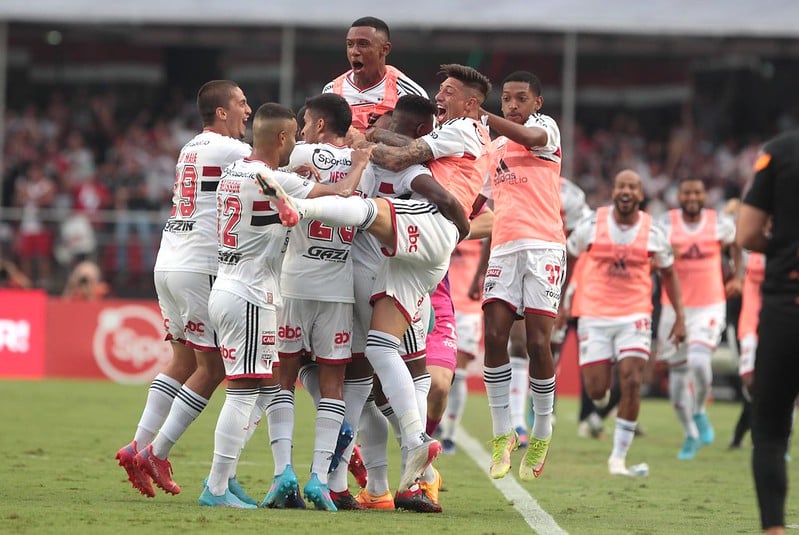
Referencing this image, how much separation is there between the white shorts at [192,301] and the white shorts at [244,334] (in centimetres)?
45

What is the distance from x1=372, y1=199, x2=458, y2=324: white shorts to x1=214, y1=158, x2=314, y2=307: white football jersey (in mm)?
627

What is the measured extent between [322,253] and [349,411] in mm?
1033

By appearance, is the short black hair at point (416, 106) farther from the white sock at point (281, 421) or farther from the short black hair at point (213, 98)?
the white sock at point (281, 421)

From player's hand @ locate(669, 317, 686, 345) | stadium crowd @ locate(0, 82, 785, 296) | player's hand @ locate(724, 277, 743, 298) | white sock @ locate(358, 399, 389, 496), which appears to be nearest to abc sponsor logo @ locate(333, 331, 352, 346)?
white sock @ locate(358, 399, 389, 496)

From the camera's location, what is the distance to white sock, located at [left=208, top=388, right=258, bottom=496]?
8281 millimetres

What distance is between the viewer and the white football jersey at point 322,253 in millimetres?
8617

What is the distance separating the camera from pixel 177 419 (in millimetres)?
8617

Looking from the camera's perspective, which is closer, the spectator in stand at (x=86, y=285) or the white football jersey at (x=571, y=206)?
the white football jersey at (x=571, y=206)

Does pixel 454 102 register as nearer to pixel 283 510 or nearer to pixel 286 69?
pixel 283 510

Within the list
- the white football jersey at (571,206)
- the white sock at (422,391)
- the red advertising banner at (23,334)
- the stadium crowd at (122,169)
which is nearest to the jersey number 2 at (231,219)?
the white sock at (422,391)

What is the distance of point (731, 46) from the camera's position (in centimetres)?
2798

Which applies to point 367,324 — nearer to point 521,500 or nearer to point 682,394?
point 521,500

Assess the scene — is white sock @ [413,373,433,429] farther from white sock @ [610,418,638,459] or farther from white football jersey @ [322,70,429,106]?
white sock @ [610,418,638,459]

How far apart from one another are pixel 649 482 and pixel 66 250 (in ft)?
47.4
